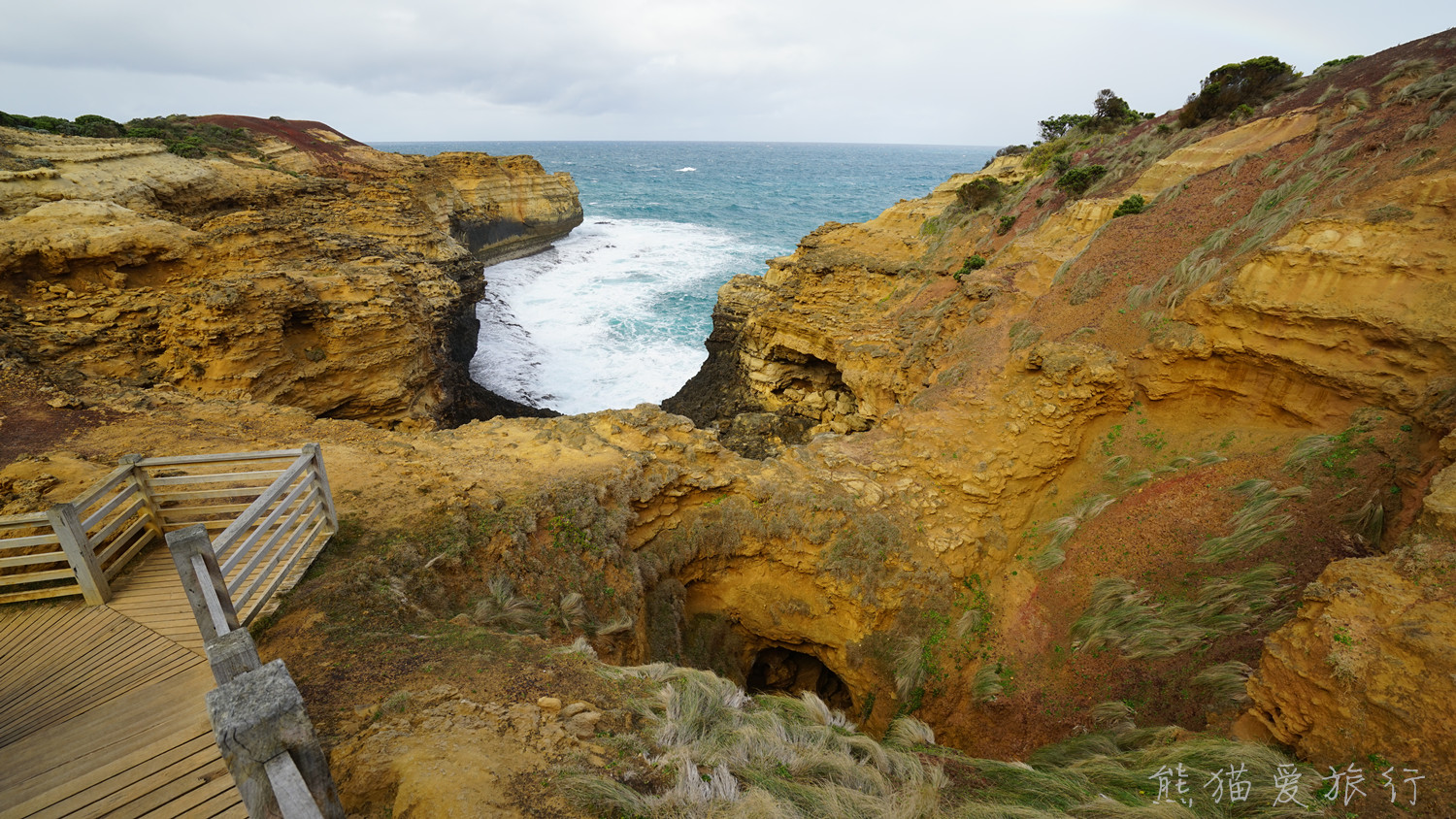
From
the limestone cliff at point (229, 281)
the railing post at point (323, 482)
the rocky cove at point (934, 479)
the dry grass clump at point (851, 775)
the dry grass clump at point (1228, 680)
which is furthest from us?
the limestone cliff at point (229, 281)

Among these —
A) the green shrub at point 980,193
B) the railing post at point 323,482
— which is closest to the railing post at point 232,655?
the railing post at point 323,482

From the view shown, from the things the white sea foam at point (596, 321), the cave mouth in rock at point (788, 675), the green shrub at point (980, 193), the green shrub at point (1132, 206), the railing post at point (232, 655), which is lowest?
the cave mouth in rock at point (788, 675)

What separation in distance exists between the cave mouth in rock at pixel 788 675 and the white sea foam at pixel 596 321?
53.9 ft

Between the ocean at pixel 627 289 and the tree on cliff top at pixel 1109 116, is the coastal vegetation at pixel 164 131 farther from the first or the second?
the tree on cliff top at pixel 1109 116

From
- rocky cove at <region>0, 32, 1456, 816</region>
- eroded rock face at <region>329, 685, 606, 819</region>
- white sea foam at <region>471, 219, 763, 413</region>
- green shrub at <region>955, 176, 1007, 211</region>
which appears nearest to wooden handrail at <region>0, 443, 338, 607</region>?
rocky cove at <region>0, 32, 1456, 816</region>

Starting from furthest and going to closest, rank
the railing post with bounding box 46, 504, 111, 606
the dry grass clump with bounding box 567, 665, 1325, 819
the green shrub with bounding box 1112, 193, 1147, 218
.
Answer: the green shrub with bounding box 1112, 193, 1147, 218
the railing post with bounding box 46, 504, 111, 606
the dry grass clump with bounding box 567, 665, 1325, 819

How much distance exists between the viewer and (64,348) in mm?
12234

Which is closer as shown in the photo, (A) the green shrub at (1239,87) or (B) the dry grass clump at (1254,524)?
(B) the dry grass clump at (1254,524)

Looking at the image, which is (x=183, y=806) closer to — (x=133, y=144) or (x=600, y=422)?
(x=600, y=422)

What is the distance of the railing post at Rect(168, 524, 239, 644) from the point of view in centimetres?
425

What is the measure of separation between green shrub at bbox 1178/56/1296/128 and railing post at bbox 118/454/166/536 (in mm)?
26464

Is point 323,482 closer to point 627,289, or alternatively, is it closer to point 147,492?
point 147,492

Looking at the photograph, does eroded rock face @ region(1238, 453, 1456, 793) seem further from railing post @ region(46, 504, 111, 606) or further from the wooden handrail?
railing post @ region(46, 504, 111, 606)

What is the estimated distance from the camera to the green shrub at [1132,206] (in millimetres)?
15172
